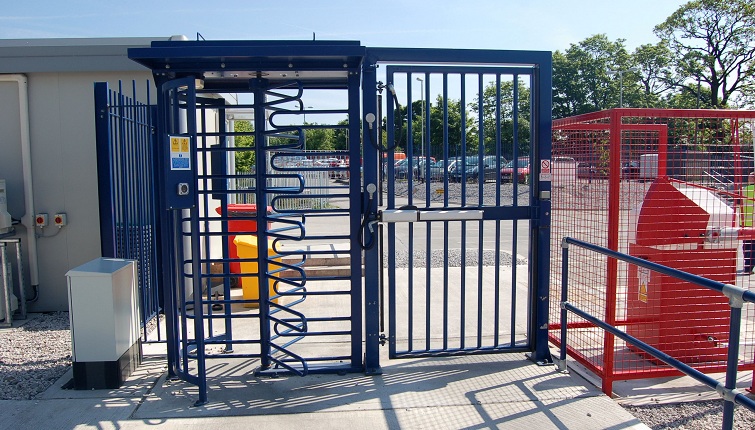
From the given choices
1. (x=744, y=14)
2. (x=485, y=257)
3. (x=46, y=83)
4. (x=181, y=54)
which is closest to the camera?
(x=181, y=54)

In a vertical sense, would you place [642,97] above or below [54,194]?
above

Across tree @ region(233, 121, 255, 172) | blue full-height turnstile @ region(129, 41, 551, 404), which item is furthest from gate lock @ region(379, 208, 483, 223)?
tree @ region(233, 121, 255, 172)

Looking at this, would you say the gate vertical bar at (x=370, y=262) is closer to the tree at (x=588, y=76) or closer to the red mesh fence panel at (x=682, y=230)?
the red mesh fence panel at (x=682, y=230)

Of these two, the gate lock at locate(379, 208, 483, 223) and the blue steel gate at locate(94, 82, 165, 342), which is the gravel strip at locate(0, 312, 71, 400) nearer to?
the blue steel gate at locate(94, 82, 165, 342)

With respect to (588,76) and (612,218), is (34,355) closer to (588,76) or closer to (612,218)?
(612,218)

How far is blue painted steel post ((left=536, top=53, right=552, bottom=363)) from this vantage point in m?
4.75

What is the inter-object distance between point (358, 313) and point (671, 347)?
2.76 metres

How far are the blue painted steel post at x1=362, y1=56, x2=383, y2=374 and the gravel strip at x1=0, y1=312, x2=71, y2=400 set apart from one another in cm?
266

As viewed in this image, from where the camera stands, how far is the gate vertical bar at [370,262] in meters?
4.50

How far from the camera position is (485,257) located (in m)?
10.6

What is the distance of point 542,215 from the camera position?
→ 15.9ft

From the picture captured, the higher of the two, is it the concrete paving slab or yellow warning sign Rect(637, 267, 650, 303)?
yellow warning sign Rect(637, 267, 650, 303)

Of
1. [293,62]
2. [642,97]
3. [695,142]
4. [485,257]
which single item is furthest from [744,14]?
[293,62]

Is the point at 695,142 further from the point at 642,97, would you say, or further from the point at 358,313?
the point at 642,97
